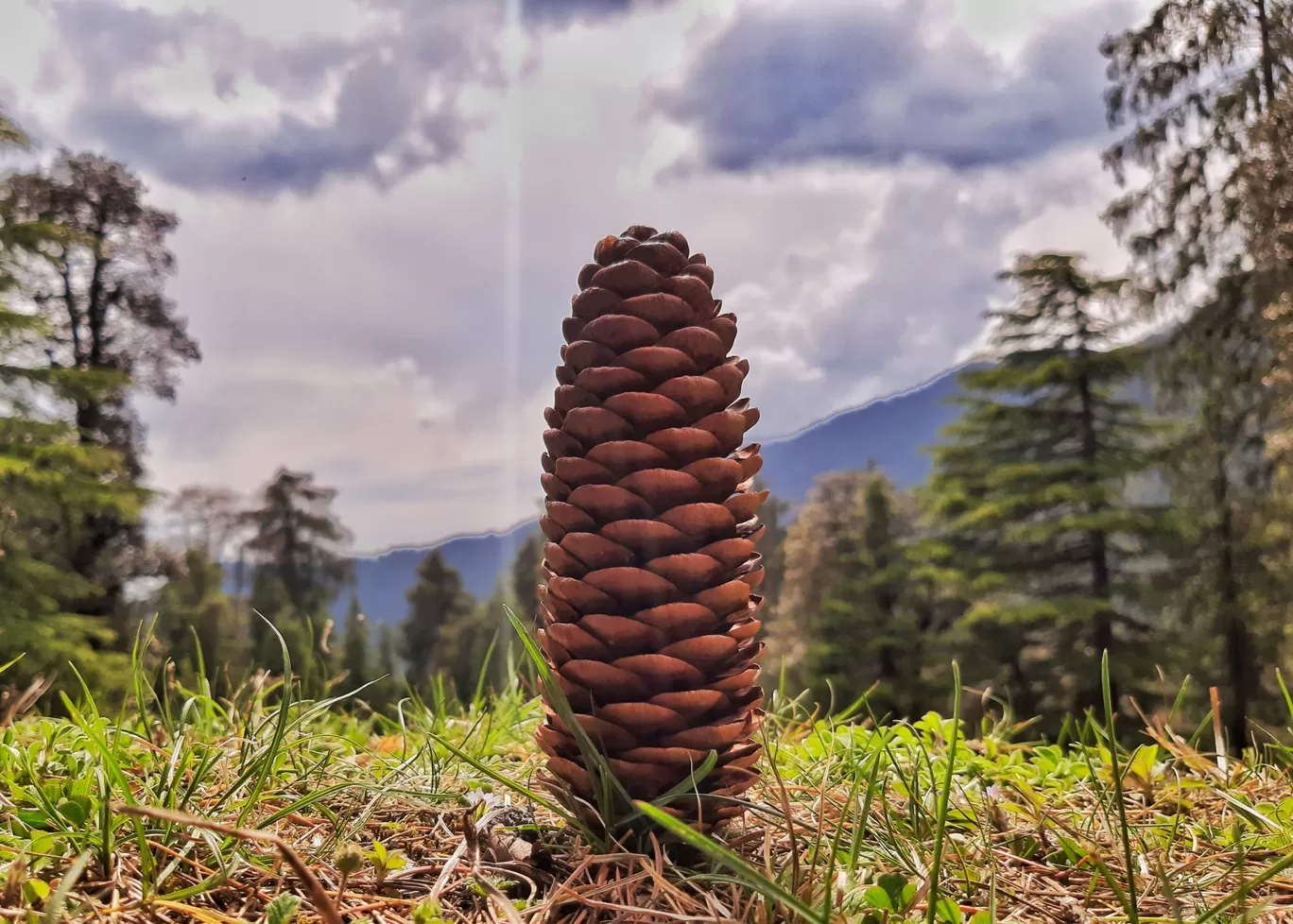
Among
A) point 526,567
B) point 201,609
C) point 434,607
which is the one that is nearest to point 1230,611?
point 526,567

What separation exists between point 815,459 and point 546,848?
4858 cm

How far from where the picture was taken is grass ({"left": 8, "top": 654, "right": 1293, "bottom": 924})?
0.57 meters

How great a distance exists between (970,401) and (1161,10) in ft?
17.6

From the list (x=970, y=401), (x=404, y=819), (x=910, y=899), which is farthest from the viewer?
(x=970, y=401)

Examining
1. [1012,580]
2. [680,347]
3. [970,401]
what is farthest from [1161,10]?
[680,347]

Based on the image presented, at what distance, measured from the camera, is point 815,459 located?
48031 millimetres

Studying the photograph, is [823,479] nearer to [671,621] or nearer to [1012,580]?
[1012,580]

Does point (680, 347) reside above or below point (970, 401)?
below

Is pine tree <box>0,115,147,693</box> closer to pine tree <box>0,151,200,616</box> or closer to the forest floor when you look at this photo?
pine tree <box>0,151,200,616</box>

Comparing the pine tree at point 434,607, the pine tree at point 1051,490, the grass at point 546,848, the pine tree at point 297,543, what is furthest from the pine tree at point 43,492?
the pine tree at point 1051,490

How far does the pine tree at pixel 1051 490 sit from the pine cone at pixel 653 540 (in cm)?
966

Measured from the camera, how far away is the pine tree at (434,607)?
13000 mm

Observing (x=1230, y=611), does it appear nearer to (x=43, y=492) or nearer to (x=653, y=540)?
(x=653, y=540)

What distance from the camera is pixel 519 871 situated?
0.70m
